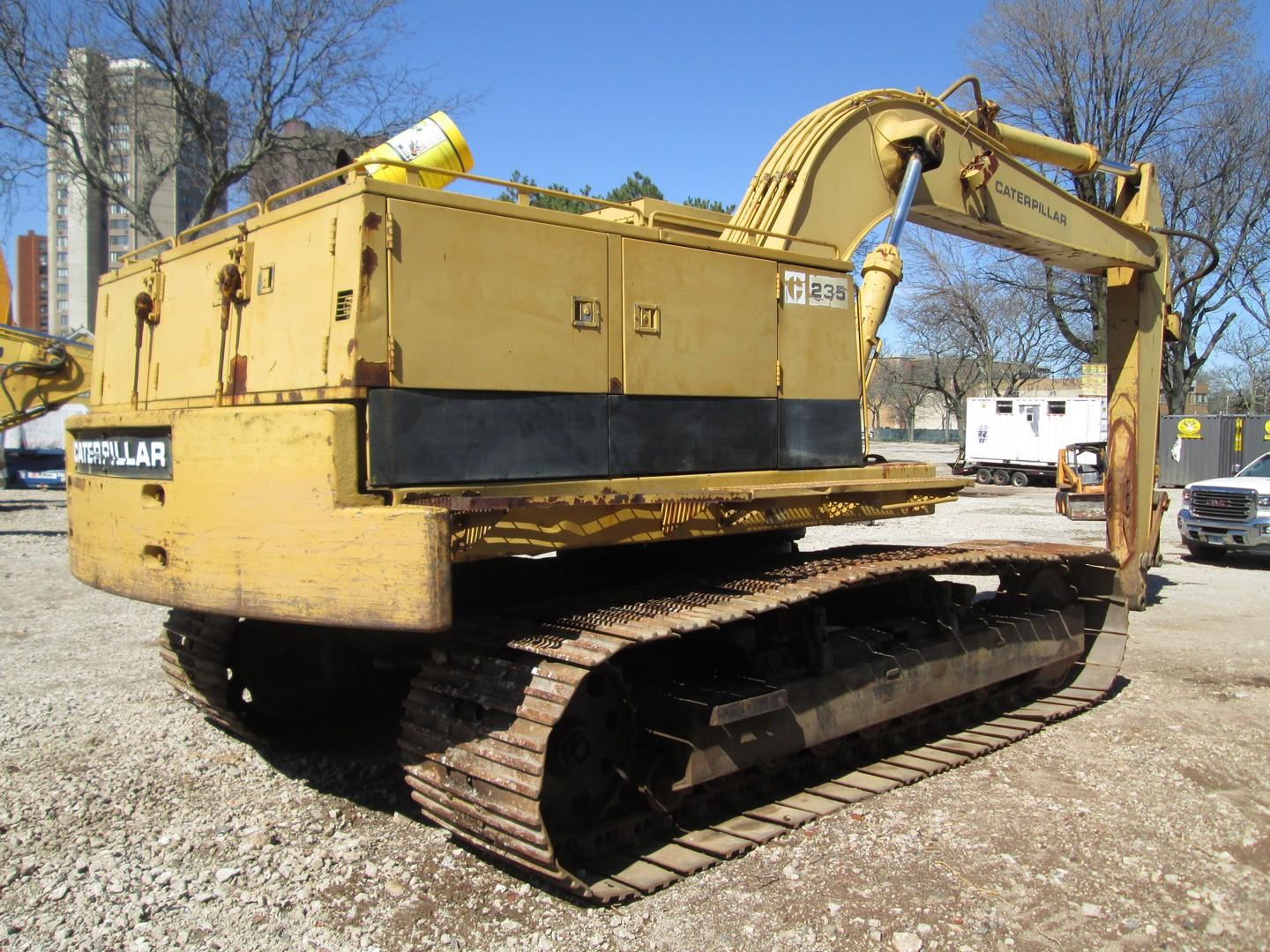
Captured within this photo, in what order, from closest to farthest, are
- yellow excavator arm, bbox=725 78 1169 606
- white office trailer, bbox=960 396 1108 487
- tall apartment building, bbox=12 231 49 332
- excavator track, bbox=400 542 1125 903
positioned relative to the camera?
excavator track, bbox=400 542 1125 903
yellow excavator arm, bbox=725 78 1169 606
white office trailer, bbox=960 396 1108 487
tall apartment building, bbox=12 231 49 332

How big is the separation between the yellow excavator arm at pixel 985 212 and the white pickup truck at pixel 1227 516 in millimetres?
5267

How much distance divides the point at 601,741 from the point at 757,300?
2166mm

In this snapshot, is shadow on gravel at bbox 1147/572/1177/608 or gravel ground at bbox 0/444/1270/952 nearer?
gravel ground at bbox 0/444/1270/952

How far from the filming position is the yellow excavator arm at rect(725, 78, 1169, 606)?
6117 mm

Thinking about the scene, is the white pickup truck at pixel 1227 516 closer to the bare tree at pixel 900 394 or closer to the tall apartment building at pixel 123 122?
the tall apartment building at pixel 123 122

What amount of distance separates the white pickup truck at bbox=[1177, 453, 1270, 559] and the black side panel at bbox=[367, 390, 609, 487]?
12.5 meters

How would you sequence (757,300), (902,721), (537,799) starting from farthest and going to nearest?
1. (902,721)
2. (757,300)
3. (537,799)

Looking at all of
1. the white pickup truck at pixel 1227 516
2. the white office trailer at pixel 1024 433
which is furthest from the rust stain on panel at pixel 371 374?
the white office trailer at pixel 1024 433

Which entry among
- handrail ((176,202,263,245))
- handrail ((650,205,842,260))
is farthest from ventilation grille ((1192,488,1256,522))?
handrail ((176,202,263,245))

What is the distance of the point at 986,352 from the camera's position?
45.6 m

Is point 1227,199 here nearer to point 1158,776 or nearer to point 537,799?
point 1158,776

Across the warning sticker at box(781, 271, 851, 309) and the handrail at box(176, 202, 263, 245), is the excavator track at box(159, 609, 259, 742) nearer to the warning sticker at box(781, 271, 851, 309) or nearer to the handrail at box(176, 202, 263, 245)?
the handrail at box(176, 202, 263, 245)

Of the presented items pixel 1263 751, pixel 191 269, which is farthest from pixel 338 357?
pixel 1263 751

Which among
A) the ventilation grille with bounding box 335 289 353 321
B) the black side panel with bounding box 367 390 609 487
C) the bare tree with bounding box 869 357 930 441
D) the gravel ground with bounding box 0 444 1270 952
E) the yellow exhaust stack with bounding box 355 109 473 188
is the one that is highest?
the bare tree with bounding box 869 357 930 441
